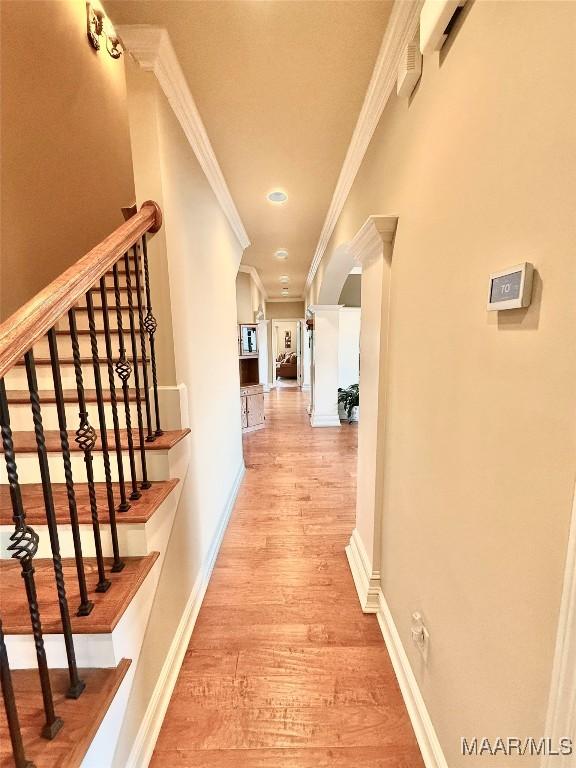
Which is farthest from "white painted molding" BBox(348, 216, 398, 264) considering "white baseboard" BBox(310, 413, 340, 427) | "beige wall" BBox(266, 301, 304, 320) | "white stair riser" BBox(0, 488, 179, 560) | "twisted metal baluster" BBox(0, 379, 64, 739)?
"beige wall" BBox(266, 301, 304, 320)

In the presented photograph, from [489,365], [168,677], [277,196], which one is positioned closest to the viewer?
[489,365]

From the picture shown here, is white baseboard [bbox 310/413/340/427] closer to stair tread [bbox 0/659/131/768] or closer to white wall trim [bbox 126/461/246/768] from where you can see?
white wall trim [bbox 126/461/246/768]

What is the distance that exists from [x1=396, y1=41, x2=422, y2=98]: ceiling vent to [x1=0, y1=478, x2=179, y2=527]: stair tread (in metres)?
1.82

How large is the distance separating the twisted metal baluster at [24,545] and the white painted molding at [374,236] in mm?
1423

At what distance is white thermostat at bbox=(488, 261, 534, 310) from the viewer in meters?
0.61

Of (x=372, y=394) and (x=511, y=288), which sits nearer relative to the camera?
(x=511, y=288)

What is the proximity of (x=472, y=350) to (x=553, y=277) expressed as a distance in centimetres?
28

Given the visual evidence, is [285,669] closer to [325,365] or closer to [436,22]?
[436,22]

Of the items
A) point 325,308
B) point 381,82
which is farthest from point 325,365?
point 381,82

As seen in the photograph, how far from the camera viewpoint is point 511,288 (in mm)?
649

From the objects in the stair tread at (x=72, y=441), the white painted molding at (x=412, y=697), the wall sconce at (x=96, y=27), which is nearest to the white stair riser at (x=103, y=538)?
the stair tread at (x=72, y=441)

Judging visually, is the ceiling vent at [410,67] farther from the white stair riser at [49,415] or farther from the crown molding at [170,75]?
the white stair riser at [49,415]

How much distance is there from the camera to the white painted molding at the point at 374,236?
135 centimetres

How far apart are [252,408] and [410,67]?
452 centimetres
